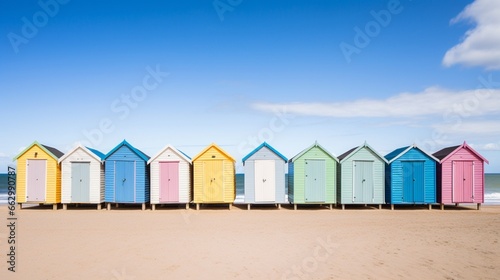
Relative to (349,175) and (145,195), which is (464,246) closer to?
(349,175)

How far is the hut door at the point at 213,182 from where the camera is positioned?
19.2 metres

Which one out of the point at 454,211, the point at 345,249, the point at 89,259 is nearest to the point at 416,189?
the point at 454,211

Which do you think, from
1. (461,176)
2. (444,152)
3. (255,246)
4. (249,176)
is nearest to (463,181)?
(461,176)

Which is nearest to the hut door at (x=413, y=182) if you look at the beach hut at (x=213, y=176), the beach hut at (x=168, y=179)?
the beach hut at (x=213, y=176)

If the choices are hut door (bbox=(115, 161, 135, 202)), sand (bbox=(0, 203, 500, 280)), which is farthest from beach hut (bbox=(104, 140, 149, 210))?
sand (bbox=(0, 203, 500, 280))

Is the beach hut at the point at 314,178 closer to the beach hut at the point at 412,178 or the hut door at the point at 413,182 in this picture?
the beach hut at the point at 412,178

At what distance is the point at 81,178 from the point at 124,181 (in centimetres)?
243

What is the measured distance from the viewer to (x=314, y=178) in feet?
63.8

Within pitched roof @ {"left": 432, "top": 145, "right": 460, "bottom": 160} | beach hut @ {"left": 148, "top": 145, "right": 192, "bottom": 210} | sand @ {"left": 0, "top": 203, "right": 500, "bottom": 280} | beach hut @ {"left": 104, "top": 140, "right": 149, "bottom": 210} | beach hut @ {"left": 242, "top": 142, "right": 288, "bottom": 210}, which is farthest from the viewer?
pitched roof @ {"left": 432, "top": 145, "right": 460, "bottom": 160}

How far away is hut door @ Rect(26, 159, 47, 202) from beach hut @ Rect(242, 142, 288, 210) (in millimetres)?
11382

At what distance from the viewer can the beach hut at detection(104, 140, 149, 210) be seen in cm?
1916

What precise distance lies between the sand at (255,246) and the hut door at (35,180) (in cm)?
208

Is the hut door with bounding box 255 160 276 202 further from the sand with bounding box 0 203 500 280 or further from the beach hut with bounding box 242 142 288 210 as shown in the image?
the sand with bounding box 0 203 500 280

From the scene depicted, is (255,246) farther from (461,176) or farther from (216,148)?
(461,176)
